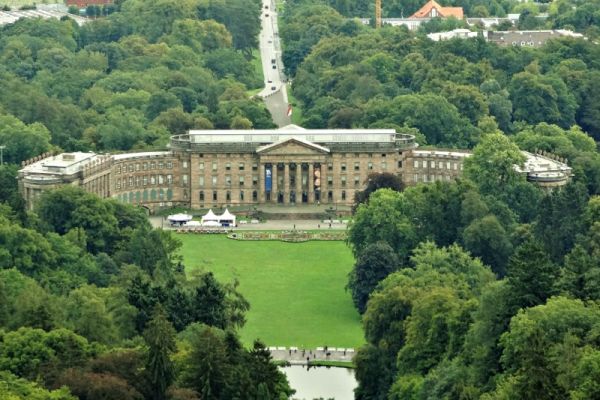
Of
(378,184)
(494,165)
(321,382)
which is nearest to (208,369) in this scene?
(321,382)

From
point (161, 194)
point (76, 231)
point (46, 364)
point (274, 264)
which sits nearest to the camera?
point (46, 364)

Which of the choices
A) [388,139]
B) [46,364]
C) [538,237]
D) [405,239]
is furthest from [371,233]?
[46,364]

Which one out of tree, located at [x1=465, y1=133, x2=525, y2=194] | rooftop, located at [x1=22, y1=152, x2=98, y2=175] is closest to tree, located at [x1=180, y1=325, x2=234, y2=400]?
tree, located at [x1=465, y1=133, x2=525, y2=194]

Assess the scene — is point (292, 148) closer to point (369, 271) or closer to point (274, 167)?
point (274, 167)

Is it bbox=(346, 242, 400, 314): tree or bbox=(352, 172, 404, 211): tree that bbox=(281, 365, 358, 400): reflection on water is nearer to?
bbox=(346, 242, 400, 314): tree

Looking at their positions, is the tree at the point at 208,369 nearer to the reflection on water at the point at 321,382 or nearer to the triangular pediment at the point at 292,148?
the reflection on water at the point at 321,382

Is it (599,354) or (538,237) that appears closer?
(599,354)

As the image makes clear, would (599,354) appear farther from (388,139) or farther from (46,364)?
(388,139)

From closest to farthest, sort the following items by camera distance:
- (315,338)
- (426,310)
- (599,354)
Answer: (599,354), (426,310), (315,338)
